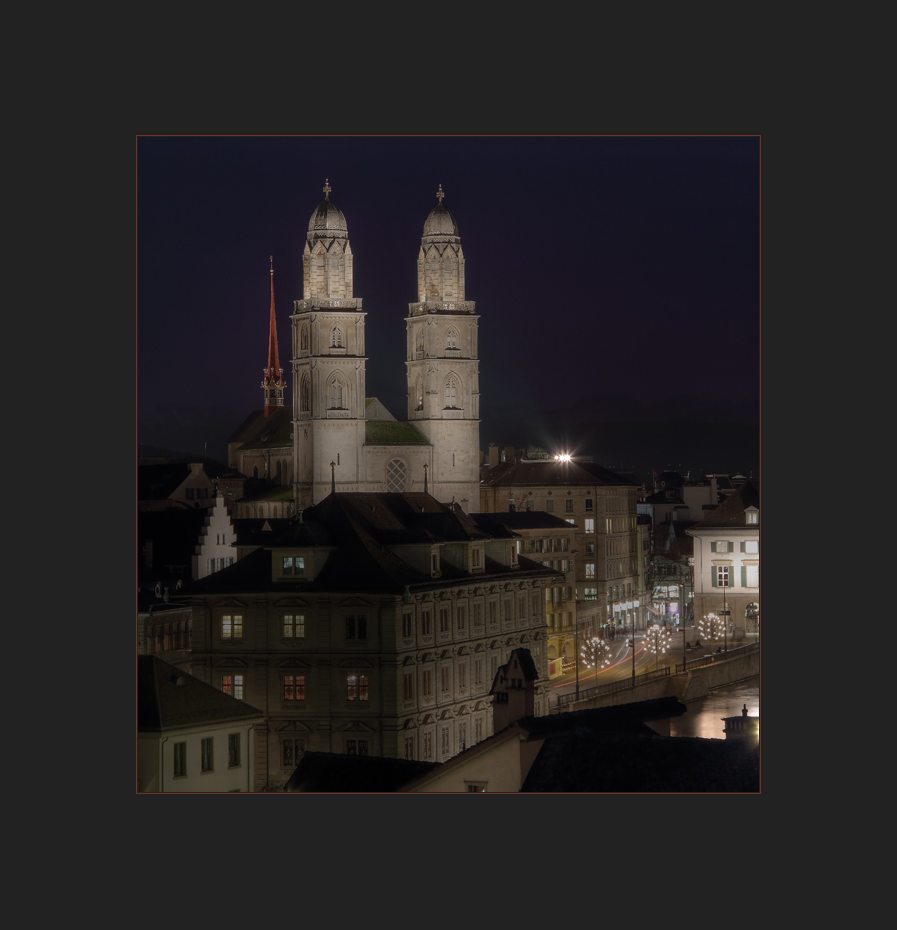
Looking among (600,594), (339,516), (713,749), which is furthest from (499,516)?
(713,749)

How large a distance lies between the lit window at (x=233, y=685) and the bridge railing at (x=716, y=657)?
1624cm

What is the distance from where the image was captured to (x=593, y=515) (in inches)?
3848

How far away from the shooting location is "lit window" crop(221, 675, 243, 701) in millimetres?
52438

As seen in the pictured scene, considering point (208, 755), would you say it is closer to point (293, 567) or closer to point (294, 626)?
point (294, 626)

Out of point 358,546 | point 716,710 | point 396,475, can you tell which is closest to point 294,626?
point 358,546

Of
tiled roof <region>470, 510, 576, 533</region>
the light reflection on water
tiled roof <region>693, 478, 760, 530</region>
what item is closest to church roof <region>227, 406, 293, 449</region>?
tiled roof <region>470, 510, 576, 533</region>

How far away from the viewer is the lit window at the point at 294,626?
52.5 meters

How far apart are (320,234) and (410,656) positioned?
40.7 meters

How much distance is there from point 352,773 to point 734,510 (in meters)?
36.8

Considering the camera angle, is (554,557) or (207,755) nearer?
(207,755)

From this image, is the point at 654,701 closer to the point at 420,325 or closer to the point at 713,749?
the point at 713,749

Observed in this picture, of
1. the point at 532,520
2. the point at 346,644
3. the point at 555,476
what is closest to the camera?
the point at 346,644

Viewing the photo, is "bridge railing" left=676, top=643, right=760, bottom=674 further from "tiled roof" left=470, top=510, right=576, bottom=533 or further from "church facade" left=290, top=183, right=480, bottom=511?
"church facade" left=290, top=183, right=480, bottom=511

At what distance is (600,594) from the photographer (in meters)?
94.4
